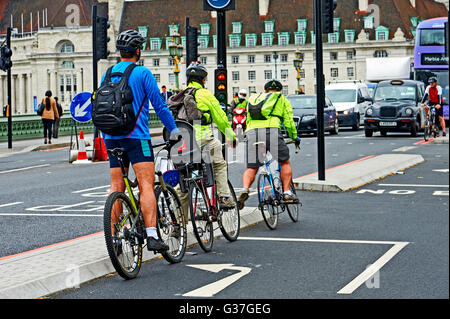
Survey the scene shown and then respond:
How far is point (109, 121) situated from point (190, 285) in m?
1.38

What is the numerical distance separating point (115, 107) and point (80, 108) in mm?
14702

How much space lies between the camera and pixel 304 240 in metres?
8.76

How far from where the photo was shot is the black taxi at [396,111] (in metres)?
30.2

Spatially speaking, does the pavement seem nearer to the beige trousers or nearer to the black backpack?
the beige trousers

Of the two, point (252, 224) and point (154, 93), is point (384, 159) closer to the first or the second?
point (252, 224)

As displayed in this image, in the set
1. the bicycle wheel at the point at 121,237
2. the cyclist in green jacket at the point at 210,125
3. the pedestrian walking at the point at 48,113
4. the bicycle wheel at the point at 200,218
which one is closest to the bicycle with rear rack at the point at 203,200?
the bicycle wheel at the point at 200,218

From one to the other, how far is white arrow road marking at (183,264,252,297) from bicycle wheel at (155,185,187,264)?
0.28m

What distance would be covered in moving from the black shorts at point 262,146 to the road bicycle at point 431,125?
17.7m

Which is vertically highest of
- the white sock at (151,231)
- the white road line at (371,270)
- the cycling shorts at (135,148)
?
the cycling shorts at (135,148)

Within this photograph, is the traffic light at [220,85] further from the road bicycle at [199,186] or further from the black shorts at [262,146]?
the road bicycle at [199,186]

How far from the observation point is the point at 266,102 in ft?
32.9

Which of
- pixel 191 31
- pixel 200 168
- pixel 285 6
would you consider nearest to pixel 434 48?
pixel 191 31

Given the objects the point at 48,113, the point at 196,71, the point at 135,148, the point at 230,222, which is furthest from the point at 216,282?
the point at 48,113

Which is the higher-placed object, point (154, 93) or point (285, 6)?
point (285, 6)
